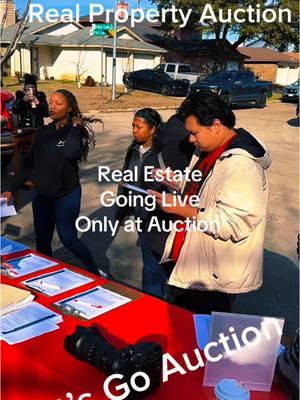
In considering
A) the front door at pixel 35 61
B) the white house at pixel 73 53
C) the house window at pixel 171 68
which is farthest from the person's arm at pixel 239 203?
the front door at pixel 35 61

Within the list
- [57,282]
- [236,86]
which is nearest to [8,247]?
[57,282]

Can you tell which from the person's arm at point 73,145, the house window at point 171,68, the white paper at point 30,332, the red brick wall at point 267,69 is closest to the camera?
the white paper at point 30,332

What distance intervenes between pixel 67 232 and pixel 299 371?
2427 millimetres

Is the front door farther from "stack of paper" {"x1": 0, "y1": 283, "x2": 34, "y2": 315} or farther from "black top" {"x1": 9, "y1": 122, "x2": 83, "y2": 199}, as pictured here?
"stack of paper" {"x1": 0, "y1": 283, "x2": 34, "y2": 315}

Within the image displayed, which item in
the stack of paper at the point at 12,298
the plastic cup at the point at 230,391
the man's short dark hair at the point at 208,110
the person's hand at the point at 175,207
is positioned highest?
the man's short dark hair at the point at 208,110

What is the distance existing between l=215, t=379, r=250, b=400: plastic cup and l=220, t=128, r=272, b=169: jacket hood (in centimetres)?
96

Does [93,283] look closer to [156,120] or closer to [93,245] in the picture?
[156,120]

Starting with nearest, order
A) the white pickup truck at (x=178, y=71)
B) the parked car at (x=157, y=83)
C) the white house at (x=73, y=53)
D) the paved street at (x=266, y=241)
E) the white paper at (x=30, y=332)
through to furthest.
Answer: the white paper at (x=30, y=332)
the paved street at (x=266, y=241)
the parked car at (x=157, y=83)
the white pickup truck at (x=178, y=71)
the white house at (x=73, y=53)

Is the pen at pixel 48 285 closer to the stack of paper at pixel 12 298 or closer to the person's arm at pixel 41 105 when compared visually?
the stack of paper at pixel 12 298

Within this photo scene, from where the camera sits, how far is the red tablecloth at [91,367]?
61.6 inches

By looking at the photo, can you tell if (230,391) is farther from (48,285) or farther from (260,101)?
(260,101)

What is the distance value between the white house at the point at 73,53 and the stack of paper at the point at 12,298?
96.2 ft

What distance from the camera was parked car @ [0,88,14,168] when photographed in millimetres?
6789

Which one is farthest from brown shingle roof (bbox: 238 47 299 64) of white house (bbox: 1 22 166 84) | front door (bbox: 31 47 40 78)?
front door (bbox: 31 47 40 78)
